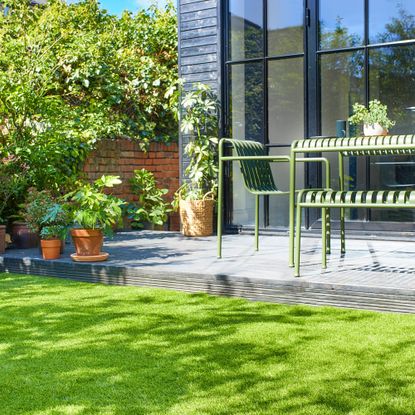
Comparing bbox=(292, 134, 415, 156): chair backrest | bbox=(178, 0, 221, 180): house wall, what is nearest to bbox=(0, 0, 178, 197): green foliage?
bbox=(178, 0, 221, 180): house wall

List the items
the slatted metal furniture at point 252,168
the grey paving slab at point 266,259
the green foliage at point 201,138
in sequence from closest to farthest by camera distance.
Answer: the grey paving slab at point 266,259 < the slatted metal furniture at point 252,168 < the green foliage at point 201,138

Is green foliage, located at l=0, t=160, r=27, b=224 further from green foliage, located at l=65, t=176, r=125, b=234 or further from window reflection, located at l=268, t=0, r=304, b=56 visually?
window reflection, located at l=268, t=0, r=304, b=56

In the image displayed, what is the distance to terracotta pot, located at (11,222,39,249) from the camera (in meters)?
5.70

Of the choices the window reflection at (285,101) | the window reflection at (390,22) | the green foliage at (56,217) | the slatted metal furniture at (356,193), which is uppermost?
the window reflection at (390,22)

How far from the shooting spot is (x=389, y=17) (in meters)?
5.87

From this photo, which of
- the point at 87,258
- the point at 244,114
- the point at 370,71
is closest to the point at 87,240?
the point at 87,258

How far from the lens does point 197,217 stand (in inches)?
254

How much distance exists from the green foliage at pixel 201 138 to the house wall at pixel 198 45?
151mm

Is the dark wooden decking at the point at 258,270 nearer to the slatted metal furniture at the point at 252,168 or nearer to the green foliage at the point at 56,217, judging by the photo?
the green foliage at the point at 56,217

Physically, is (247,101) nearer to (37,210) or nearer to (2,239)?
(37,210)

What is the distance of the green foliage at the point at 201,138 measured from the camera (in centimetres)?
656

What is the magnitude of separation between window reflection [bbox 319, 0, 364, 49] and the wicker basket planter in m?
1.94

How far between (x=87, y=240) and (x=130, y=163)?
321cm

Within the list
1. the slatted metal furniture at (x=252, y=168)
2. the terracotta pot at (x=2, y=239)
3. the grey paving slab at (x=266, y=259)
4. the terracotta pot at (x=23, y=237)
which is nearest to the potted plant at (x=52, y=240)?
the grey paving slab at (x=266, y=259)
